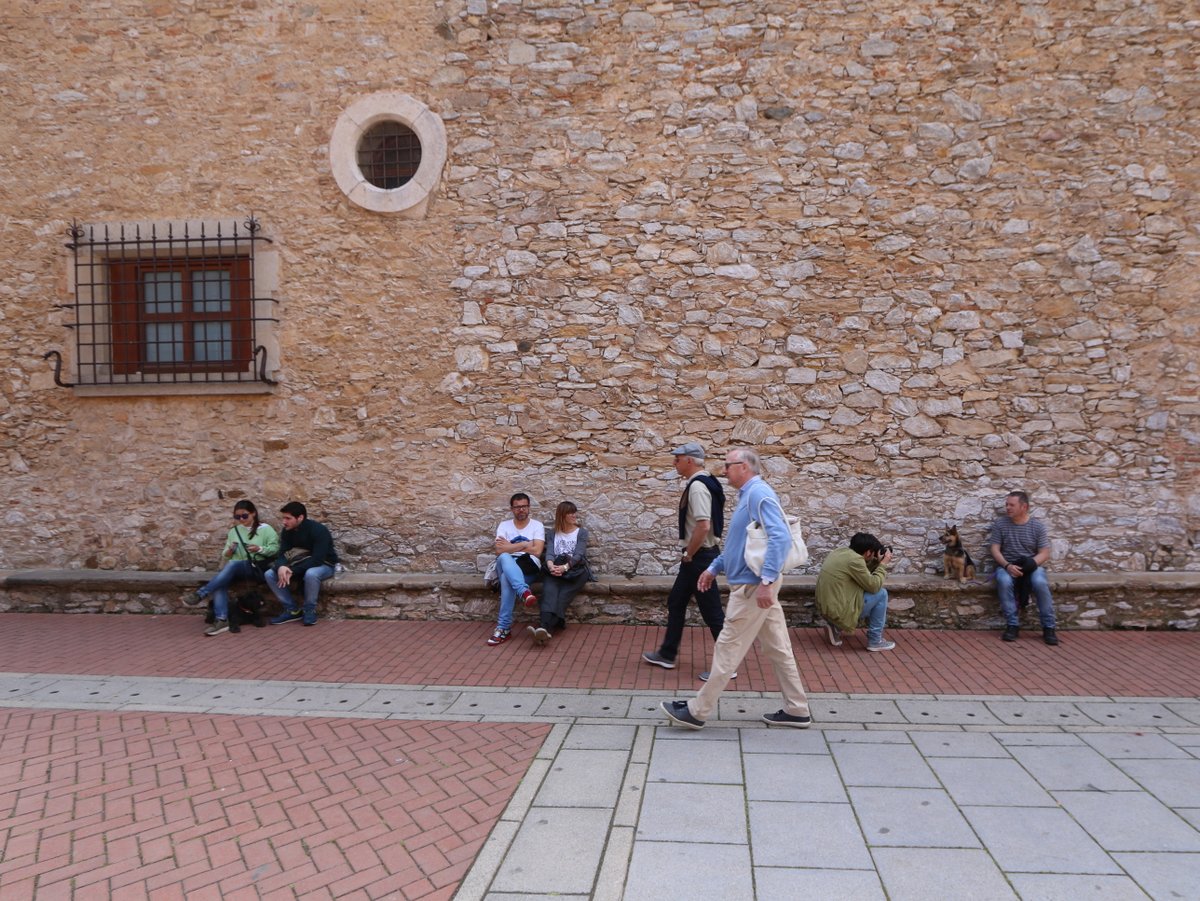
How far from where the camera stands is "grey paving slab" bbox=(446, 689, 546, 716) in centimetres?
454

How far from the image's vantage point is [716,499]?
5.32 m

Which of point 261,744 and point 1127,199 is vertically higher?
→ point 1127,199

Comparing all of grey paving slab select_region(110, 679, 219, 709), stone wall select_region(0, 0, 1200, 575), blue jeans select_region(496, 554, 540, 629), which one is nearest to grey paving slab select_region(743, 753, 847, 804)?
blue jeans select_region(496, 554, 540, 629)

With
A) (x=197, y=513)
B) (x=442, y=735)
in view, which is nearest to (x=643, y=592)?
(x=442, y=735)

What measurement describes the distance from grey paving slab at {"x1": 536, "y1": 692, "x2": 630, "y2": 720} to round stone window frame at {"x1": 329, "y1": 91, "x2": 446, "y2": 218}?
454 centimetres

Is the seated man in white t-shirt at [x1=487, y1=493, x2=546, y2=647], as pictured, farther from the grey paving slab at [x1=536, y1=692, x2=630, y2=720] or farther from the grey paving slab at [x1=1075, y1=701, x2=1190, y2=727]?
the grey paving slab at [x1=1075, y1=701, x2=1190, y2=727]

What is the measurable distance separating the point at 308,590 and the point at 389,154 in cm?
409

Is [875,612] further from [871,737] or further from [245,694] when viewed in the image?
[245,694]

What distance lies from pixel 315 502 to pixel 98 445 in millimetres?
2198

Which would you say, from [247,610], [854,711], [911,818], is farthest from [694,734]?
[247,610]

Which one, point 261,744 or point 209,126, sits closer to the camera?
point 261,744

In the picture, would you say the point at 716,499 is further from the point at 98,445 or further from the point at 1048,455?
the point at 98,445

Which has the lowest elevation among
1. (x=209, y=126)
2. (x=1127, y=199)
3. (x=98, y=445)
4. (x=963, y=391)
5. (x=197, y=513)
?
(x=197, y=513)

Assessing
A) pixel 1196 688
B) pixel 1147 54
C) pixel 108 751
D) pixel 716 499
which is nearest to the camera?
pixel 108 751
